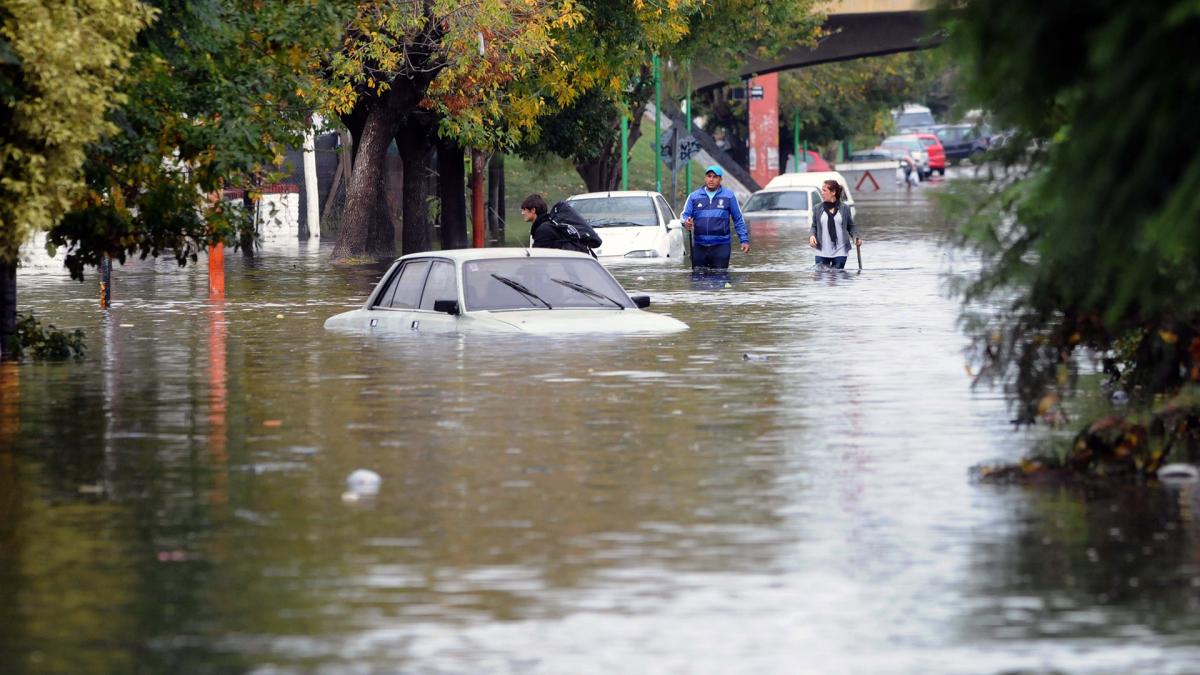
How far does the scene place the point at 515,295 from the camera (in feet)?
66.6

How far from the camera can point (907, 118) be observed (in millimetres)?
148000

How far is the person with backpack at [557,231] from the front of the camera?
992 inches

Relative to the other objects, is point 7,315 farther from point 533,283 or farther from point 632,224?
point 632,224

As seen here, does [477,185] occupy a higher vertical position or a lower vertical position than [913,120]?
lower

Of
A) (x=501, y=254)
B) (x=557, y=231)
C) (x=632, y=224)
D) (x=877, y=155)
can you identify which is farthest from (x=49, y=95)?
(x=877, y=155)

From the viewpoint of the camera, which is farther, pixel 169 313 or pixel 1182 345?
pixel 169 313

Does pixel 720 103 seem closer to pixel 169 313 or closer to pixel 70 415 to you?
pixel 169 313

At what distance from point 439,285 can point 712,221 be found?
12132 mm

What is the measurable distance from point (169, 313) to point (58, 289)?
20.3 feet

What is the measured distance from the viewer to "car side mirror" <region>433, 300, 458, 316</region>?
20.0 metres

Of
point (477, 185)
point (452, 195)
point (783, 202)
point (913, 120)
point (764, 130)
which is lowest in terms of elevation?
point (783, 202)

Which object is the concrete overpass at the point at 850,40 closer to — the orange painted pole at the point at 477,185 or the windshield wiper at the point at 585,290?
the orange painted pole at the point at 477,185

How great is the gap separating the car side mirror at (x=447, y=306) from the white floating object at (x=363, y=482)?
7.98 m

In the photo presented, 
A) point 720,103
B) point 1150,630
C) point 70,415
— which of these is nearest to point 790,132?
point 720,103
